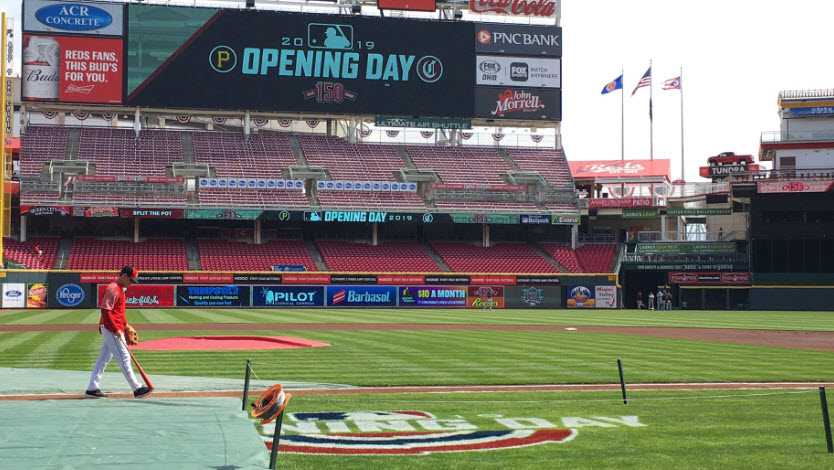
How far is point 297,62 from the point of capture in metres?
73.4

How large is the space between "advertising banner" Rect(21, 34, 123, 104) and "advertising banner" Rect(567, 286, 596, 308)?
118 feet

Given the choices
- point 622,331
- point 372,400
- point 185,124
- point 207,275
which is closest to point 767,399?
point 372,400

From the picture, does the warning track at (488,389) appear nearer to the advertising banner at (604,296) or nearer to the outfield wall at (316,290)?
the outfield wall at (316,290)

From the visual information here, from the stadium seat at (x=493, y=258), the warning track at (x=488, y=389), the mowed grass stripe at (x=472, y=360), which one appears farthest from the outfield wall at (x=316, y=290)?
the warning track at (x=488, y=389)

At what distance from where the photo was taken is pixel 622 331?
36.9 meters

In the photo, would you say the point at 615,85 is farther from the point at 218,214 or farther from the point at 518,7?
the point at 218,214

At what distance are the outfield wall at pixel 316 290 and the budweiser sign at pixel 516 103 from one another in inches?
666

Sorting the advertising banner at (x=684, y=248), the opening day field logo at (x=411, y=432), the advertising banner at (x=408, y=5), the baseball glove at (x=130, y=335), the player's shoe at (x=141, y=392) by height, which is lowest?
the opening day field logo at (x=411, y=432)

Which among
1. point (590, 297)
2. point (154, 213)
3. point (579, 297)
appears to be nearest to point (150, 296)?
point (154, 213)

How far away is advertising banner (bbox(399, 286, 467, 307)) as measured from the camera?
63688 mm

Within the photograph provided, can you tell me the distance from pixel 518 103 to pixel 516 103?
0.18 m

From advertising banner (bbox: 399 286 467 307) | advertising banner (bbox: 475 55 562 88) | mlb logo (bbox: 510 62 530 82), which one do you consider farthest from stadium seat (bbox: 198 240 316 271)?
mlb logo (bbox: 510 62 530 82)

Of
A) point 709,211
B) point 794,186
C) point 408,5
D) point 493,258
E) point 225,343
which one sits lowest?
point 225,343

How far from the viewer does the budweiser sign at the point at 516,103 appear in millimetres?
76938
